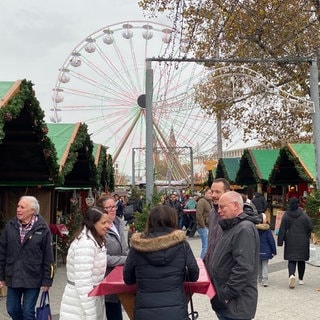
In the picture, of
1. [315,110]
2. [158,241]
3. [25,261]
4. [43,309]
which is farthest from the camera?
[315,110]

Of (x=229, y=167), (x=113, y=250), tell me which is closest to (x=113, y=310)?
(x=113, y=250)

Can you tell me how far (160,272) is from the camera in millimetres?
3598

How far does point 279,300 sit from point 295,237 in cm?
134

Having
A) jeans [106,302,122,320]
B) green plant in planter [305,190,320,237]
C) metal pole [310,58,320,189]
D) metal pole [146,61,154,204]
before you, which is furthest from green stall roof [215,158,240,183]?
jeans [106,302,122,320]

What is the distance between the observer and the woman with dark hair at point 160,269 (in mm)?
3586

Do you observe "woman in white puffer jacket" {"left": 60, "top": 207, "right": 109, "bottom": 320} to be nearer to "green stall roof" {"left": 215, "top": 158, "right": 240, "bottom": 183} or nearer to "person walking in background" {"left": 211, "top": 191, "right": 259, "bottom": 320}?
"person walking in background" {"left": 211, "top": 191, "right": 259, "bottom": 320}

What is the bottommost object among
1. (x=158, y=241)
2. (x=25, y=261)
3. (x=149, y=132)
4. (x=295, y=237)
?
(x=295, y=237)

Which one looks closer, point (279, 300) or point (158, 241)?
point (158, 241)

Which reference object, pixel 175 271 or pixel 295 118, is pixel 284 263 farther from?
pixel 295 118

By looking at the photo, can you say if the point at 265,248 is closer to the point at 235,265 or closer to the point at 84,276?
the point at 235,265

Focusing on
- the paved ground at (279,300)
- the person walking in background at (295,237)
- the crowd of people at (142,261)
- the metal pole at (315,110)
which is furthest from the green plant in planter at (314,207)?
the crowd of people at (142,261)

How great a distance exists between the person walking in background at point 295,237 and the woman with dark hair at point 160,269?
17.2ft

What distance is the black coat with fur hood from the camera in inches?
141

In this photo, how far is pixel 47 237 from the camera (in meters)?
5.27
